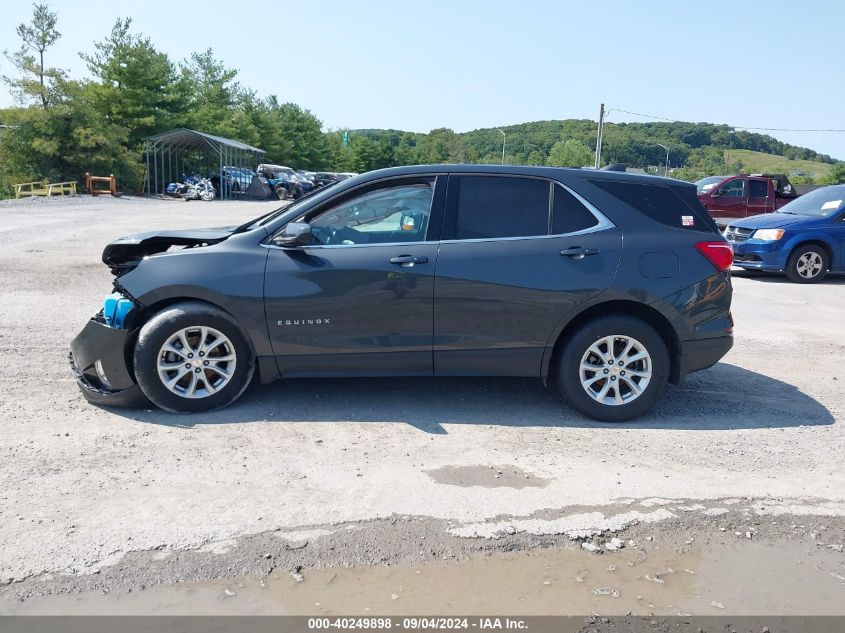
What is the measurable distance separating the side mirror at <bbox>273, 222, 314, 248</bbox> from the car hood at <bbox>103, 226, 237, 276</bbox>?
58 cm

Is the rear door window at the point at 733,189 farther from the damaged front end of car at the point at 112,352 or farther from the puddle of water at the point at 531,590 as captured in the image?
the puddle of water at the point at 531,590

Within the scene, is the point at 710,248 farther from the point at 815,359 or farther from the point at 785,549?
the point at 815,359

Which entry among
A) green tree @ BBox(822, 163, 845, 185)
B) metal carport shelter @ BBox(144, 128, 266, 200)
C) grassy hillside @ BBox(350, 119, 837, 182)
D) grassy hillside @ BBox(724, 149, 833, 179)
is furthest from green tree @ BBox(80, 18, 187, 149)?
grassy hillside @ BBox(724, 149, 833, 179)

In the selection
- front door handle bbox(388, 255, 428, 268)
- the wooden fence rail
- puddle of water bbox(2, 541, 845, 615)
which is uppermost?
the wooden fence rail

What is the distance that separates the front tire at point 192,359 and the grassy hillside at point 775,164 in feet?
299

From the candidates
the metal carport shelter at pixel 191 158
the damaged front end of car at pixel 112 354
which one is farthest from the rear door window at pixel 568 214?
the metal carport shelter at pixel 191 158

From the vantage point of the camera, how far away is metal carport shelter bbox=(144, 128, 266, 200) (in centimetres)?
3850

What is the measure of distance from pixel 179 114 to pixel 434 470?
47277 mm

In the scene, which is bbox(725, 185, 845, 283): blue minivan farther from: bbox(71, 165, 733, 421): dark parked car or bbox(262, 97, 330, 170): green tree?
bbox(262, 97, 330, 170): green tree

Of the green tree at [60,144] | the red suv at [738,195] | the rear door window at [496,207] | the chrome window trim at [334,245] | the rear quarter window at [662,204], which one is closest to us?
the chrome window trim at [334,245]

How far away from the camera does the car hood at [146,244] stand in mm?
5379

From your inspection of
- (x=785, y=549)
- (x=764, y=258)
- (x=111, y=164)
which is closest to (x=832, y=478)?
(x=785, y=549)

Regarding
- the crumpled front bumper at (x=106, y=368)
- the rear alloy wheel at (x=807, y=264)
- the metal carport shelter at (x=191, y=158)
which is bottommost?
the crumpled front bumper at (x=106, y=368)

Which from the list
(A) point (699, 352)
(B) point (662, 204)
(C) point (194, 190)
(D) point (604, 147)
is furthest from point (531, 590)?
(D) point (604, 147)
